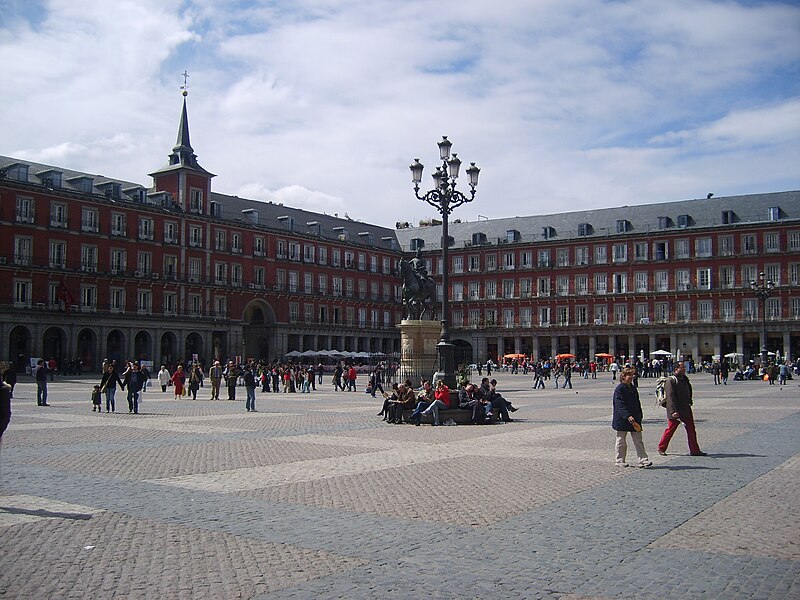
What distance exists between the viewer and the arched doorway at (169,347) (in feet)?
217

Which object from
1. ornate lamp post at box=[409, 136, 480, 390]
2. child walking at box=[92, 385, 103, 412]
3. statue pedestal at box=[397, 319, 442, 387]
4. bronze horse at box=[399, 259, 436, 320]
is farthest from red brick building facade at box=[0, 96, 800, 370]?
ornate lamp post at box=[409, 136, 480, 390]

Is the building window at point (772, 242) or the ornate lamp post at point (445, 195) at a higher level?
the building window at point (772, 242)

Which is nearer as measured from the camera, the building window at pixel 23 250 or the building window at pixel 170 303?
the building window at pixel 23 250

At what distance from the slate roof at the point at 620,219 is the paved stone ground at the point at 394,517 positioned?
Result: 6274 centimetres

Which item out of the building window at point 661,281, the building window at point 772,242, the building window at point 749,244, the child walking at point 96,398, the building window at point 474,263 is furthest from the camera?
the building window at point 474,263

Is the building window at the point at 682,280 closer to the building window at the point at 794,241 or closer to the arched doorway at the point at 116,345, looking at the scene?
the building window at the point at 794,241

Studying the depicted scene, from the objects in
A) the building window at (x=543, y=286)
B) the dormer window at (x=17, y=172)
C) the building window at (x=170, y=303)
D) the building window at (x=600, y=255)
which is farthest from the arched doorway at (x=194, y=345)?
the building window at (x=600, y=255)

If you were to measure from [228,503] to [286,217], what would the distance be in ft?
231

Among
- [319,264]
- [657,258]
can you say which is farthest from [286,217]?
[657,258]

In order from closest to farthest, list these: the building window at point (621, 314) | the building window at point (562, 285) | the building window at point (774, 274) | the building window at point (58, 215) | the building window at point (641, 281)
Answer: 1. the building window at point (58, 215)
2. the building window at point (774, 274)
3. the building window at point (641, 281)
4. the building window at point (621, 314)
5. the building window at point (562, 285)

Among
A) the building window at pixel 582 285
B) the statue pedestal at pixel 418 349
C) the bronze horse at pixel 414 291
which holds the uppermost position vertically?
the building window at pixel 582 285

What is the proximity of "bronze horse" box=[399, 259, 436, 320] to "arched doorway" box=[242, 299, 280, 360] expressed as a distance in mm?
41899

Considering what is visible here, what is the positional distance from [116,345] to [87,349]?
7.70ft

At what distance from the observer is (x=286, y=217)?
7875 centimetres
